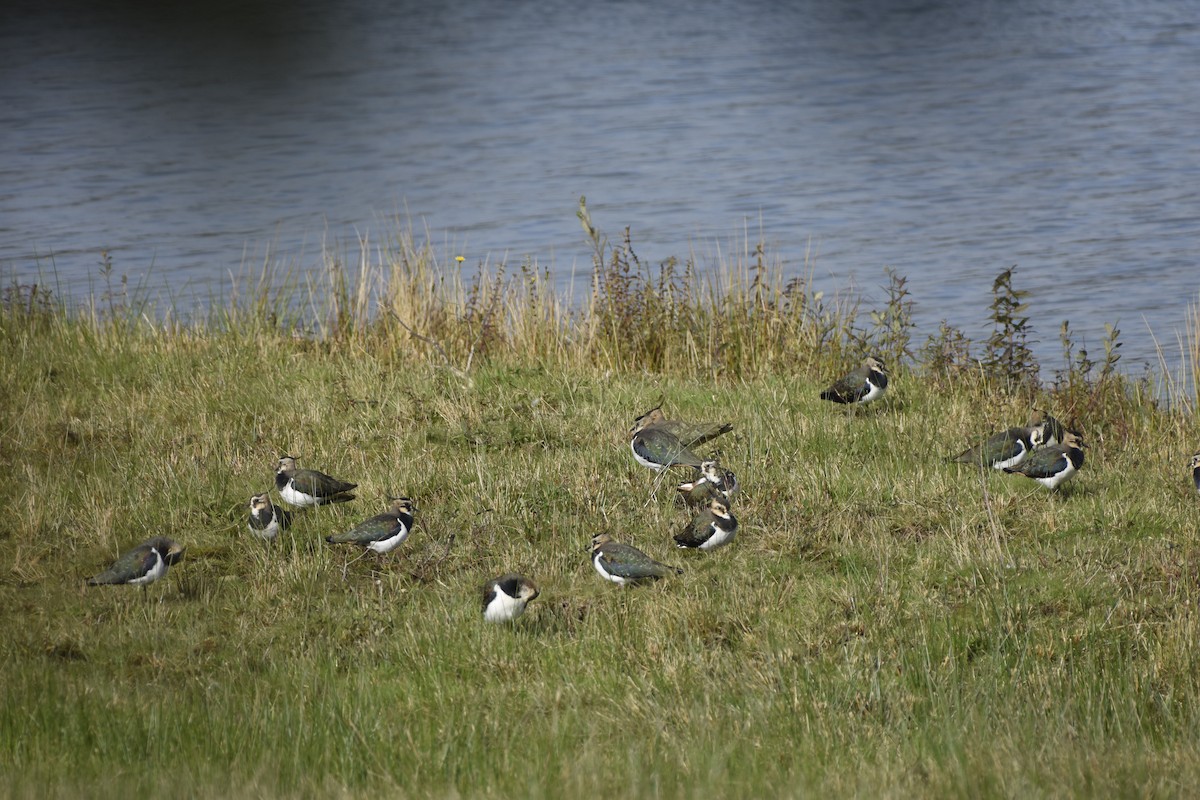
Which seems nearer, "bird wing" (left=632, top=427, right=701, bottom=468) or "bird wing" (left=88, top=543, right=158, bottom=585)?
"bird wing" (left=88, top=543, right=158, bottom=585)

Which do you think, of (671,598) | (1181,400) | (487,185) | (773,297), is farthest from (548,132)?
(671,598)

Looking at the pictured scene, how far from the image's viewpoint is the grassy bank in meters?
5.45

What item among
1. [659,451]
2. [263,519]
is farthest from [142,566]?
[659,451]

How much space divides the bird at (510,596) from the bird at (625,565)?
609 mm

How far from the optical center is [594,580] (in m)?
7.82

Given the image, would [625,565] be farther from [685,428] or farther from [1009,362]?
[1009,362]

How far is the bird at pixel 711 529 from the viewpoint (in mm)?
7703

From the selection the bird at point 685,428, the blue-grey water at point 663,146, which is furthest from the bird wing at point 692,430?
the blue-grey water at point 663,146

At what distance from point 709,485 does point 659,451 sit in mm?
604

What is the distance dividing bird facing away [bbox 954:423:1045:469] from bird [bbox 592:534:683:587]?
8.82 ft

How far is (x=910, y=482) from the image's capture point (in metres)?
8.88

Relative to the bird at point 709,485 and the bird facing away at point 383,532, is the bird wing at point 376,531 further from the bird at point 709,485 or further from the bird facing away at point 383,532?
the bird at point 709,485

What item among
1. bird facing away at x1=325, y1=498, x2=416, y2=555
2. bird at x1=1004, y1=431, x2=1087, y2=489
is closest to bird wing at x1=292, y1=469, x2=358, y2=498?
bird facing away at x1=325, y1=498, x2=416, y2=555

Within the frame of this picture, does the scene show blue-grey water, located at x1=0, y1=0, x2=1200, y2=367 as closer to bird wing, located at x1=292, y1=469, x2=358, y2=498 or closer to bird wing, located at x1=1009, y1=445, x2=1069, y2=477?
bird wing, located at x1=1009, y1=445, x2=1069, y2=477
